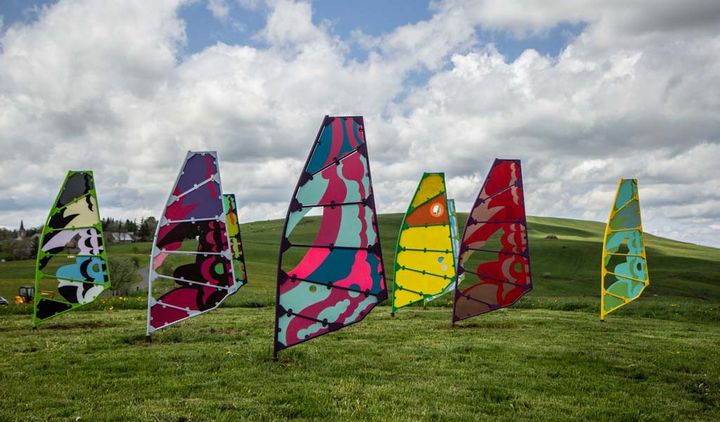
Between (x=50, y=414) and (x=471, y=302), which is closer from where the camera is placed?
(x=50, y=414)

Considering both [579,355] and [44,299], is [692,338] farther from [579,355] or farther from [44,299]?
[44,299]

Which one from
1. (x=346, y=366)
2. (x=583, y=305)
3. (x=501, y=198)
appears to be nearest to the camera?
(x=346, y=366)

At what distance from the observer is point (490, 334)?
658 inches

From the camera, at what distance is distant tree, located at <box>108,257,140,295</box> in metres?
37.6

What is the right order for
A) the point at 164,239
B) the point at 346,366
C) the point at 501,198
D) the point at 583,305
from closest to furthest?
the point at 346,366
the point at 164,239
the point at 501,198
the point at 583,305

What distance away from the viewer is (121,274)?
3759 cm

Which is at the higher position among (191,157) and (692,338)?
(191,157)

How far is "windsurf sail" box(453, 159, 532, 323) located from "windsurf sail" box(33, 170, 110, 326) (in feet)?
39.0

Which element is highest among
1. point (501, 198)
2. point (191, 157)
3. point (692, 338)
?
point (191, 157)

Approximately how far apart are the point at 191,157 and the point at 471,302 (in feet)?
32.8

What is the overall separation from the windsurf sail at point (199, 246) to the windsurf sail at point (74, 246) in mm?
3779

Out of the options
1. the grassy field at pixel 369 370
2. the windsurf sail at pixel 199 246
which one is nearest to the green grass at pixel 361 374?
the grassy field at pixel 369 370

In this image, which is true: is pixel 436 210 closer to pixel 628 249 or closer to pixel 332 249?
pixel 628 249

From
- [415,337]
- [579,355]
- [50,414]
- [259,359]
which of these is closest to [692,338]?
[579,355]
